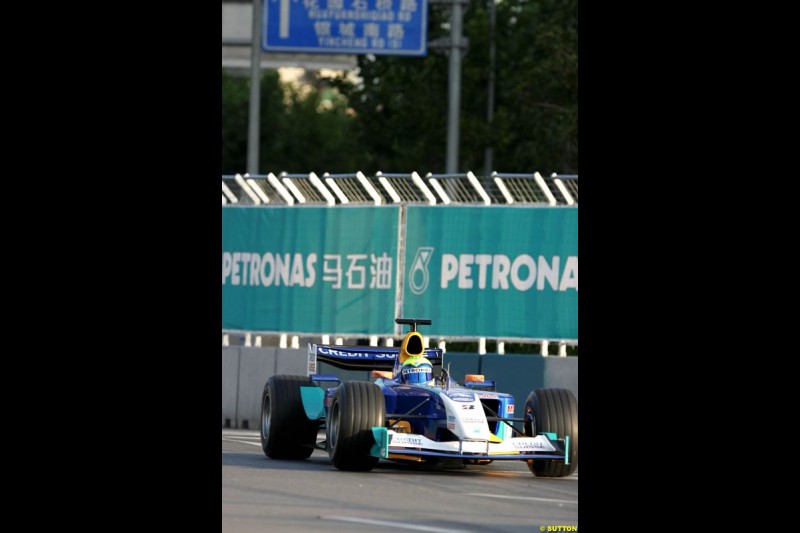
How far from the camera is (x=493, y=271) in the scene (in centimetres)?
1912

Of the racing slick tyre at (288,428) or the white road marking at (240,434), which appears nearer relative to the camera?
the racing slick tyre at (288,428)

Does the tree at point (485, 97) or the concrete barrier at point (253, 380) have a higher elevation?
the tree at point (485, 97)

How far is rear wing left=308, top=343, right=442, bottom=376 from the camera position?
1496 cm

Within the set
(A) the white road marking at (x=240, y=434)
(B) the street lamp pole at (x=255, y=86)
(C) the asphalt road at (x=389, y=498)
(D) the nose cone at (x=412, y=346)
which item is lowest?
(A) the white road marking at (x=240, y=434)

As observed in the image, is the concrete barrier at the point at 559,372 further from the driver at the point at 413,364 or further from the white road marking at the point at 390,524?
the white road marking at the point at 390,524

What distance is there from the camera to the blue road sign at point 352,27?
3075cm

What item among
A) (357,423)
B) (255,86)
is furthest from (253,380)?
(255,86)

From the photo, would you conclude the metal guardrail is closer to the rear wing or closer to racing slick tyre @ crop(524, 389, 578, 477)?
the rear wing

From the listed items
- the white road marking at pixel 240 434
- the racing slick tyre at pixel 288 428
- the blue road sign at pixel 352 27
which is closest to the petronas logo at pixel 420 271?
the white road marking at pixel 240 434

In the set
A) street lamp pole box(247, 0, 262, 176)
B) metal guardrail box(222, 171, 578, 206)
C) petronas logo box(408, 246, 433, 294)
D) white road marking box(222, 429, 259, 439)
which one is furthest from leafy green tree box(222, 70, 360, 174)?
white road marking box(222, 429, 259, 439)

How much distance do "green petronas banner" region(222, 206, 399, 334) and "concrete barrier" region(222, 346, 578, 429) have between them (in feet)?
1.42

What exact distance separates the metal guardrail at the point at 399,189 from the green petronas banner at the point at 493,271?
0.20m
